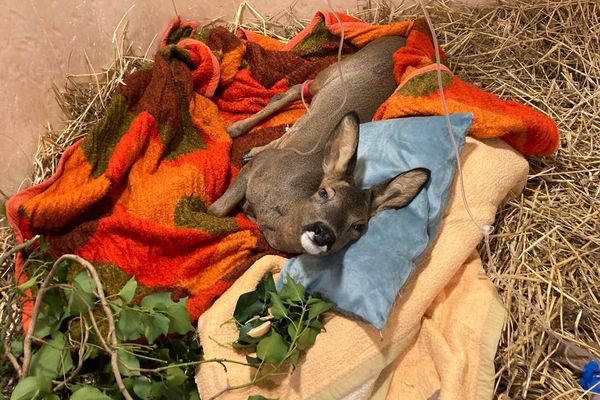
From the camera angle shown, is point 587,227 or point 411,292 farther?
point 587,227

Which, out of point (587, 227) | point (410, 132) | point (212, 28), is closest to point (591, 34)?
point (587, 227)

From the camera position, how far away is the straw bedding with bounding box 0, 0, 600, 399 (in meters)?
3.08

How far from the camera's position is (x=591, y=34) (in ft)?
13.4

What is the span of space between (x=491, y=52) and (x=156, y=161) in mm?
2584

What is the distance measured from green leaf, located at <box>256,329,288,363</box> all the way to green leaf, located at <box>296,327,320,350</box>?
0.27 feet

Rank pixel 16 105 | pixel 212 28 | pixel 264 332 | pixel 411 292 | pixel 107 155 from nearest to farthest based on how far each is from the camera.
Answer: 1. pixel 264 332
2. pixel 411 292
3. pixel 16 105
4. pixel 107 155
5. pixel 212 28

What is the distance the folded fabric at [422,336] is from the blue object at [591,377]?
50 cm

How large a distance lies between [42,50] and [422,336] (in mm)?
2794

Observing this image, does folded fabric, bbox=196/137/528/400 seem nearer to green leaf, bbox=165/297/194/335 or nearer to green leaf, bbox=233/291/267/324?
green leaf, bbox=233/291/267/324

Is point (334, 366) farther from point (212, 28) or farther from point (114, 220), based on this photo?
point (212, 28)

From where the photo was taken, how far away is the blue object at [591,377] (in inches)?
116

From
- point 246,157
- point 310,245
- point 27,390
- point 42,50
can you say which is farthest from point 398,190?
point 42,50

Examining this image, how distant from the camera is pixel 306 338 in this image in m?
2.72

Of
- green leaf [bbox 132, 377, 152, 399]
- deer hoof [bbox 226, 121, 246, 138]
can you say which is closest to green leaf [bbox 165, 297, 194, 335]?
green leaf [bbox 132, 377, 152, 399]
